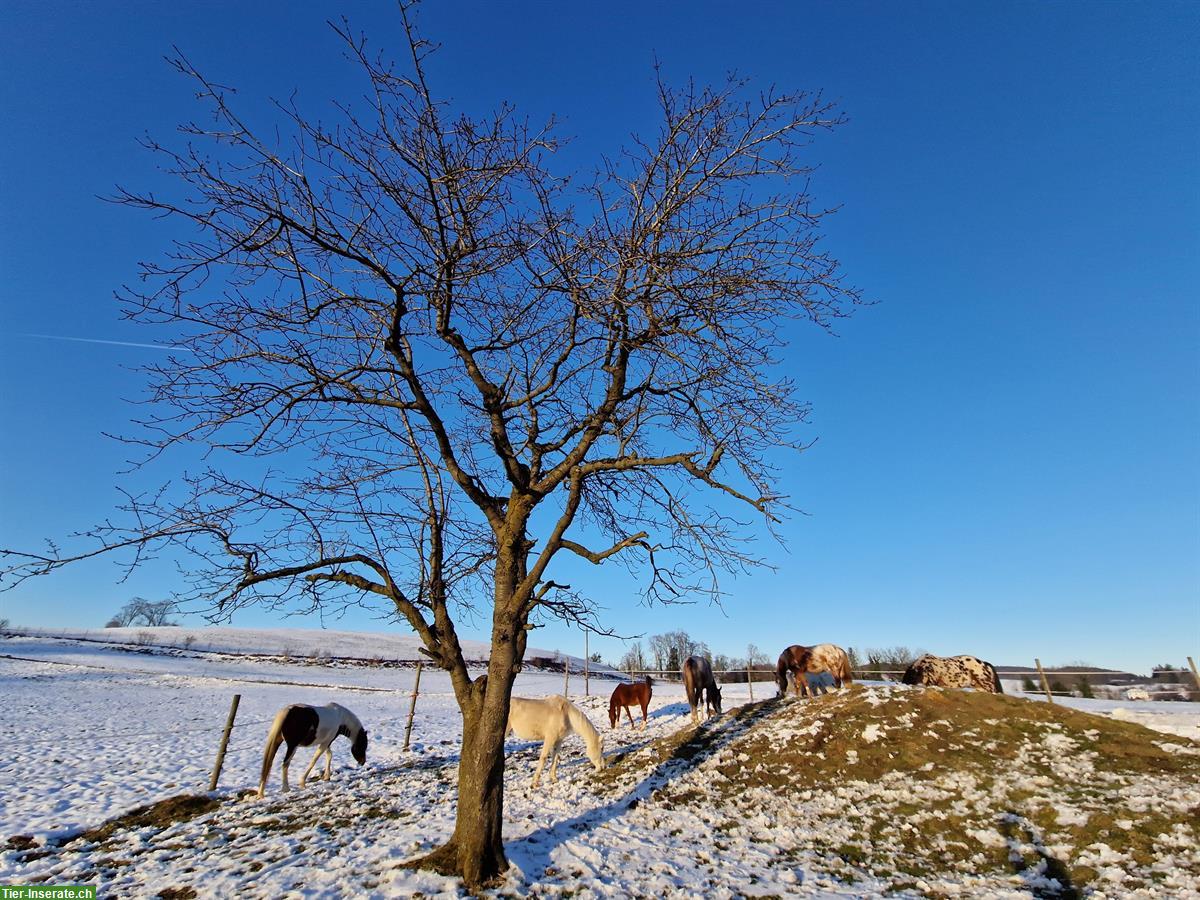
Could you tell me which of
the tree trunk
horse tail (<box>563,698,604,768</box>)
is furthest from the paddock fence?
the tree trunk

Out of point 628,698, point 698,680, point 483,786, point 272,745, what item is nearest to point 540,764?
point 483,786

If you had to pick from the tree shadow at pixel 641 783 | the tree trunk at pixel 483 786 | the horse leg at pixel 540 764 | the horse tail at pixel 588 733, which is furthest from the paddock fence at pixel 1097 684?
the tree trunk at pixel 483 786

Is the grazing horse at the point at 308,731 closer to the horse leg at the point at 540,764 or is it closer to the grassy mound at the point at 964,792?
the horse leg at the point at 540,764

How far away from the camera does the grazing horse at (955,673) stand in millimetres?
16359

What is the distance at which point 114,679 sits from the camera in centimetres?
2856

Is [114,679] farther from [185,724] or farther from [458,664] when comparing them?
[458,664]

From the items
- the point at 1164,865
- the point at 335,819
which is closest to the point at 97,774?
the point at 335,819

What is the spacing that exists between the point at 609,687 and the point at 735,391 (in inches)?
1333

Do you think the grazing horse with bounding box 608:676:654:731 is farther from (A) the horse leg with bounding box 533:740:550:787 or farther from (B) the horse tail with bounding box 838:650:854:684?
(A) the horse leg with bounding box 533:740:550:787

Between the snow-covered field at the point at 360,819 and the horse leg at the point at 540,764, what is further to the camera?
the horse leg at the point at 540,764

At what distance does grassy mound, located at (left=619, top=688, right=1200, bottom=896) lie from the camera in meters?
6.09

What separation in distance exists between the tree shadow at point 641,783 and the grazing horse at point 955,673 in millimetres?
5244

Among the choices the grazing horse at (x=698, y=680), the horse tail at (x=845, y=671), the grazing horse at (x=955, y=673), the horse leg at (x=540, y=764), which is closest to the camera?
the horse leg at (x=540, y=764)

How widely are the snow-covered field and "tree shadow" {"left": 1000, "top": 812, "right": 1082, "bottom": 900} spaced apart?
391mm
